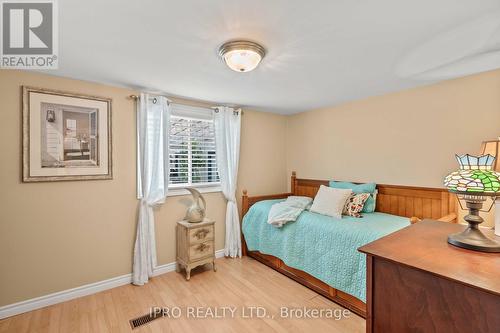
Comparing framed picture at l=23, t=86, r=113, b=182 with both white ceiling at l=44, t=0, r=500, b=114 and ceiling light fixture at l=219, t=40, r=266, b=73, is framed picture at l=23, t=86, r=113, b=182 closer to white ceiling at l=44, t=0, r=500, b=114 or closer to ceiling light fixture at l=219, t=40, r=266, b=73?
white ceiling at l=44, t=0, r=500, b=114

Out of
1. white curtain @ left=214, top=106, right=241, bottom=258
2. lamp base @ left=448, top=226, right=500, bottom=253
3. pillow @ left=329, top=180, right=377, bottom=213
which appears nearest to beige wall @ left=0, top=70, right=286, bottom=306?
white curtain @ left=214, top=106, right=241, bottom=258

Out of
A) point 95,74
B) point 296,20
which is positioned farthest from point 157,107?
point 296,20

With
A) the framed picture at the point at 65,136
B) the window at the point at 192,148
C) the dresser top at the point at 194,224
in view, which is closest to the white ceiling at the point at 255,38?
the framed picture at the point at 65,136

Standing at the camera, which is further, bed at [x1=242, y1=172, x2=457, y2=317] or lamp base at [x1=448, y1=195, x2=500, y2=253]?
bed at [x1=242, y1=172, x2=457, y2=317]

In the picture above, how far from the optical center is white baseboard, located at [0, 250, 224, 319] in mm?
2033

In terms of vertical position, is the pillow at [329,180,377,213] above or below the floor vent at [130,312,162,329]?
above

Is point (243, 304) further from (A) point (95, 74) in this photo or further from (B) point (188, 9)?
(A) point (95, 74)

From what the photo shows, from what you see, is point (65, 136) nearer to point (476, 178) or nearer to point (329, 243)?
point (329, 243)

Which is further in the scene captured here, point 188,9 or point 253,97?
point 253,97

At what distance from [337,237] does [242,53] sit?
6.00ft

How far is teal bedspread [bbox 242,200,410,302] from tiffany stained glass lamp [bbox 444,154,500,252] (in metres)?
0.91

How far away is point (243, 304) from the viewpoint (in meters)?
2.21

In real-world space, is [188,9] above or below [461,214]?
above

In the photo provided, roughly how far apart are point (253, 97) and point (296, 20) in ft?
5.33
